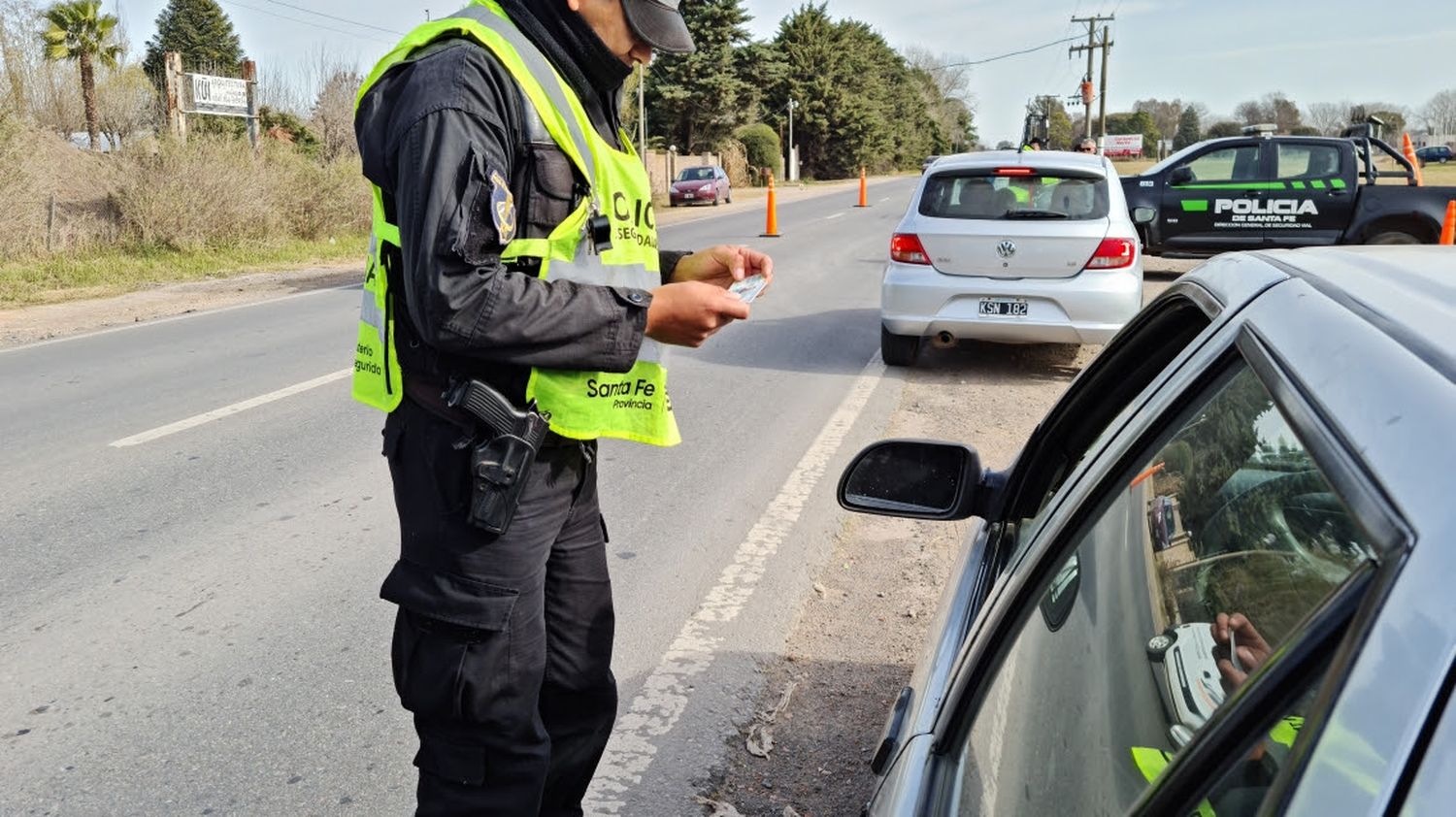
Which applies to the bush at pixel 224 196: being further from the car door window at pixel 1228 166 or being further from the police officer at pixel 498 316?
the police officer at pixel 498 316

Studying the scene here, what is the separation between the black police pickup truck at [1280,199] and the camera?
1323cm

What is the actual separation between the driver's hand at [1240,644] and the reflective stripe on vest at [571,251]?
1238mm

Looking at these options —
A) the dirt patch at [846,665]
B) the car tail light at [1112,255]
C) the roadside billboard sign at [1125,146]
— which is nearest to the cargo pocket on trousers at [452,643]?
the dirt patch at [846,665]

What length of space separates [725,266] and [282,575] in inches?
110

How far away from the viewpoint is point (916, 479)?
234 centimetres

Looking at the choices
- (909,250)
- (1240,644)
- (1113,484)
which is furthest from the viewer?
(909,250)

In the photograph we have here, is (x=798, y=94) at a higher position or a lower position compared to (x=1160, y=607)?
higher

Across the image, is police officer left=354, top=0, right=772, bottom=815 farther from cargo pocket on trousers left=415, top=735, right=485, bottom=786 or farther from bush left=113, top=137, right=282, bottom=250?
bush left=113, top=137, right=282, bottom=250

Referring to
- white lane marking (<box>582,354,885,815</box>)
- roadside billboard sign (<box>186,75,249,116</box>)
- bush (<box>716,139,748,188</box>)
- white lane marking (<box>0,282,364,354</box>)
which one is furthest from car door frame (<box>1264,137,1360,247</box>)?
bush (<box>716,139,748,188</box>)

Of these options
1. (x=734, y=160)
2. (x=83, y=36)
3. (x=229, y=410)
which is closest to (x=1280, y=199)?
(x=229, y=410)

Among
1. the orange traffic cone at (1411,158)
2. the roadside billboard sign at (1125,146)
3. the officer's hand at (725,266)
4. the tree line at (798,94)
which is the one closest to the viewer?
the officer's hand at (725,266)

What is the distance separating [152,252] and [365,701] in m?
16.4

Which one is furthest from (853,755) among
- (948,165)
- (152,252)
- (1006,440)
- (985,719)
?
(152,252)

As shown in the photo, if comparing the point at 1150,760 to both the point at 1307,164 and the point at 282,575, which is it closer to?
the point at 282,575
